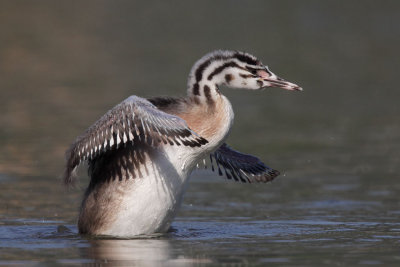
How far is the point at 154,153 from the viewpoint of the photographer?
42.1ft

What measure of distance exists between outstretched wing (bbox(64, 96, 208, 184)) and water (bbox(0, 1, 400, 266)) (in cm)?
115

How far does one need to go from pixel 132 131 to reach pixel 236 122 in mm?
11418

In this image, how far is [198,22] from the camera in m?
46.7

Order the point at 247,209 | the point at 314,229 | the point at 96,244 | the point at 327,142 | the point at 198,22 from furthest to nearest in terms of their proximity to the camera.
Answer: the point at 198,22
the point at 327,142
the point at 247,209
the point at 314,229
the point at 96,244

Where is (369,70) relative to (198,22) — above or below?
below

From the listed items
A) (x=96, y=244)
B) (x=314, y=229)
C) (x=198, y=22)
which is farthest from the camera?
(x=198, y=22)

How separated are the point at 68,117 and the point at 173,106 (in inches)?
471

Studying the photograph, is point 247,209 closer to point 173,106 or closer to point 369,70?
point 173,106

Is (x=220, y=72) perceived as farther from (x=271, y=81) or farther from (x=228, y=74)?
(x=271, y=81)

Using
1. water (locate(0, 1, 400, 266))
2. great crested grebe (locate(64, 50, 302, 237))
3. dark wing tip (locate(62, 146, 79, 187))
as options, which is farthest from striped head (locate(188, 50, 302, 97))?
water (locate(0, 1, 400, 266))

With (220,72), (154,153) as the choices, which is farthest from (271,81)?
(154,153)

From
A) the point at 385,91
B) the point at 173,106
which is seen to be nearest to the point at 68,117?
the point at 385,91

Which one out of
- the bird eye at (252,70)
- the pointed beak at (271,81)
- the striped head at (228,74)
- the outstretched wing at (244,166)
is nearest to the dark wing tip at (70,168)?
the striped head at (228,74)

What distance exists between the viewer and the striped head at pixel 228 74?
12961mm
